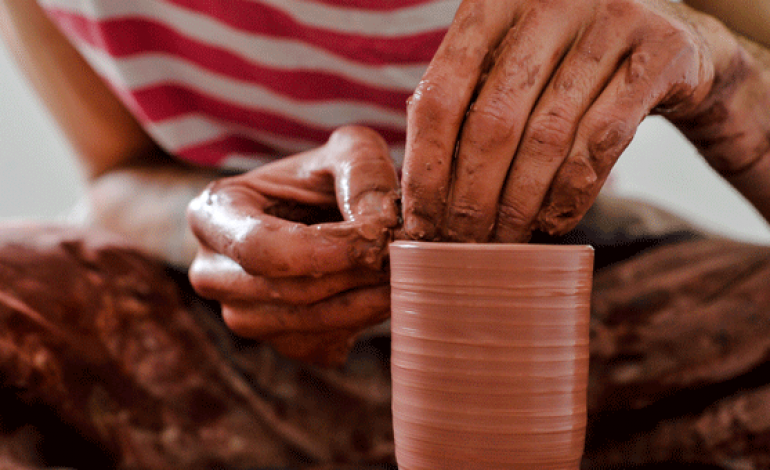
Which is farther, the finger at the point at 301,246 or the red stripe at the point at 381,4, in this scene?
the red stripe at the point at 381,4

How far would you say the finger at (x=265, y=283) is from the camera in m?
0.75

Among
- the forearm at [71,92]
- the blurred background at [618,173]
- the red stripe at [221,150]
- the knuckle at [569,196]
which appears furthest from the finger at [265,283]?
the blurred background at [618,173]

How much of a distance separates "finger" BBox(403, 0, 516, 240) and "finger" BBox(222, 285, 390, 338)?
17cm

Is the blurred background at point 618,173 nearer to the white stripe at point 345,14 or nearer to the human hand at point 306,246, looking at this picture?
the white stripe at point 345,14

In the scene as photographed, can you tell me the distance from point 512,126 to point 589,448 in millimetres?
721

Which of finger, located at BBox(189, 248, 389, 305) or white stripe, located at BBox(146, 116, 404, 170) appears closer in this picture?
finger, located at BBox(189, 248, 389, 305)

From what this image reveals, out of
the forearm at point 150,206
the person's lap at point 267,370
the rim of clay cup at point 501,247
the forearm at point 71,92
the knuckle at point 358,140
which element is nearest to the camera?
the rim of clay cup at point 501,247

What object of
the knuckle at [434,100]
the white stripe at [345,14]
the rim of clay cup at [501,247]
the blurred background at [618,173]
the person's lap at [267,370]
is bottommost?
the blurred background at [618,173]

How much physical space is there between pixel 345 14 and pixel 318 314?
797 millimetres

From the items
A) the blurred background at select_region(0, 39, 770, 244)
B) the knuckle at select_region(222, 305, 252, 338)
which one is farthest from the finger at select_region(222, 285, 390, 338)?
the blurred background at select_region(0, 39, 770, 244)

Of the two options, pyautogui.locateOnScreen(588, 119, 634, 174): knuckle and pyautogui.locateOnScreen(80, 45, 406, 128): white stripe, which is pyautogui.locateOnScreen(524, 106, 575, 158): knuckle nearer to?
pyautogui.locateOnScreen(588, 119, 634, 174): knuckle

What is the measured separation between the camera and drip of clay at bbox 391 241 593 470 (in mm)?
582

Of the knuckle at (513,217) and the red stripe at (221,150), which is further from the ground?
the knuckle at (513,217)

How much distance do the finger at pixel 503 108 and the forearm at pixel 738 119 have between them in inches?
13.0
